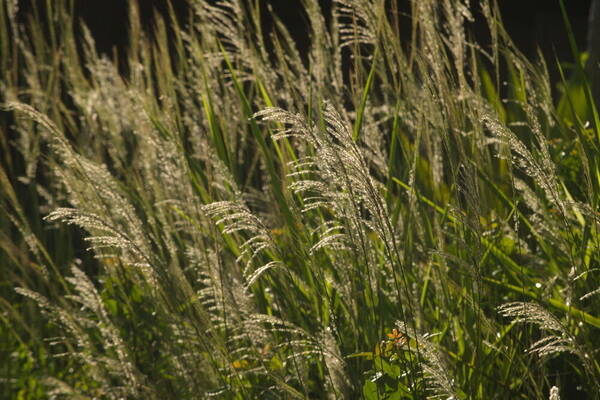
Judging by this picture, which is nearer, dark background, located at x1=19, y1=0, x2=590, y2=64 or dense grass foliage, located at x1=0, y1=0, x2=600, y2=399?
dense grass foliage, located at x1=0, y1=0, x2=600, y2=399

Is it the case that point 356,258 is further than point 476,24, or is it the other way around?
point 476,24

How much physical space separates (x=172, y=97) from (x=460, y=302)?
1.04 m

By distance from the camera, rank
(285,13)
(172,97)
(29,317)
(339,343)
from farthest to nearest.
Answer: (285,13)
(29,317)
(172,97)
(339,343)

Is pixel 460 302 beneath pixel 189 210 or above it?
beneath

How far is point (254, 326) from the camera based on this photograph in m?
1.74

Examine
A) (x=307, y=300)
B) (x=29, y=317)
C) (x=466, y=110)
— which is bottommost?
(x=29, y=317)

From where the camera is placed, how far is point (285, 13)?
7.20 metres

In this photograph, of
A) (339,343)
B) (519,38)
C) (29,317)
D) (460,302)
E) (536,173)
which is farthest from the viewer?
(519,38)

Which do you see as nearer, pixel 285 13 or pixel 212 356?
pixel 212 356

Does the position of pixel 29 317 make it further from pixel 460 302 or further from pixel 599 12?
pixel 599 12

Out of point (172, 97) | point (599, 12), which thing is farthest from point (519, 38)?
point (172, 97)

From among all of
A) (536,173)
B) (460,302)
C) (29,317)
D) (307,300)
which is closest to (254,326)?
(307,300)

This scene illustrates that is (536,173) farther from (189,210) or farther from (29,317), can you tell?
(29,317)

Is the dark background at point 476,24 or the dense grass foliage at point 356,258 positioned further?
the dark background at point 476,24
